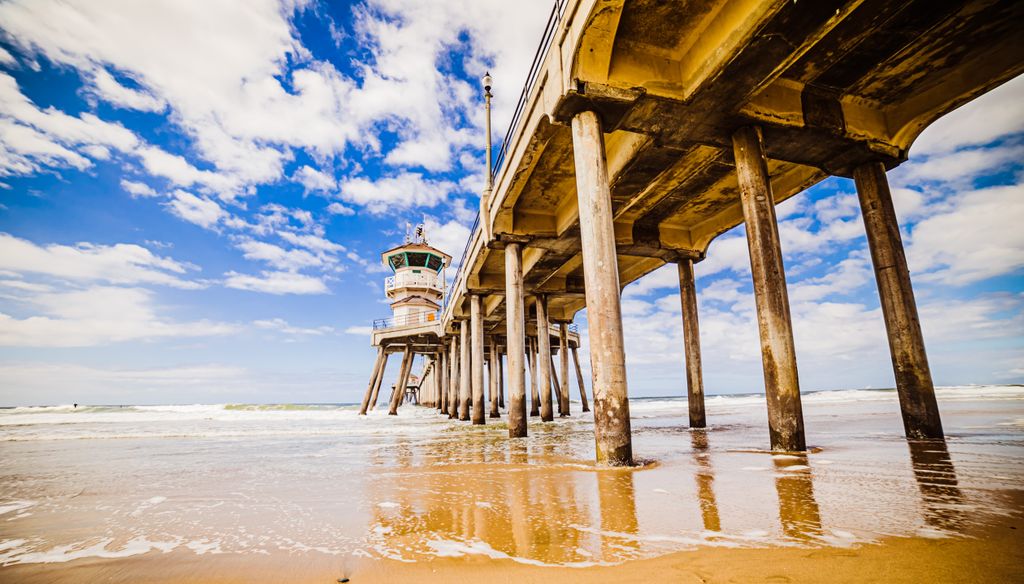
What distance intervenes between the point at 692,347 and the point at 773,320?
5636 millimetres

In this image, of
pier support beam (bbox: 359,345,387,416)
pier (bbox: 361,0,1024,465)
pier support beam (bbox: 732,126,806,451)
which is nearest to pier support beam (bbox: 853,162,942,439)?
pier (bbox: 361,0,1024,465)

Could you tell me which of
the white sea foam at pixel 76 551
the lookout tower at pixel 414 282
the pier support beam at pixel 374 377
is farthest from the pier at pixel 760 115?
the lookout tower at pixel 414 282

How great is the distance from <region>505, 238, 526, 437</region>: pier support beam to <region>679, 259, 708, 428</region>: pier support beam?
4.08 meters

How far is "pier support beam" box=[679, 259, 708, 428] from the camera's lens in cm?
1055

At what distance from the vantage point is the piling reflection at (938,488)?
2.13 metres

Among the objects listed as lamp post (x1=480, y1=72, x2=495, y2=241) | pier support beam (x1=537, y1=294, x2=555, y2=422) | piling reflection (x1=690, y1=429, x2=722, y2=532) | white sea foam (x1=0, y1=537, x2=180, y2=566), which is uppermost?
lamp post (x1=480, y1=72, x2=495, y2=241)

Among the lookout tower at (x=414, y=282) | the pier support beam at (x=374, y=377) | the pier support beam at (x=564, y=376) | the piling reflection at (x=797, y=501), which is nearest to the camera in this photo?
the piling reflection at (x=797, y=501)

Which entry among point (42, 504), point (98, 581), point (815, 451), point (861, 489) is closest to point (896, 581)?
point (861, 489)

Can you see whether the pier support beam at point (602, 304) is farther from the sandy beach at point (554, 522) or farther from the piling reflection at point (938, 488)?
the piling reflection at point (938, 488)

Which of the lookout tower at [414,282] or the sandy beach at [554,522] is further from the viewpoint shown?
the lookout tower at [414,282]

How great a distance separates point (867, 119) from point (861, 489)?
6.69 m

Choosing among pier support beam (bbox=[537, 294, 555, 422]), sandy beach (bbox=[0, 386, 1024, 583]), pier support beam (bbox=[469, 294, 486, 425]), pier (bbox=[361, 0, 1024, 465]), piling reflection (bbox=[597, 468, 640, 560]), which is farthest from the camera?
pier support beam (bbox=[537, 294, 555, 422])

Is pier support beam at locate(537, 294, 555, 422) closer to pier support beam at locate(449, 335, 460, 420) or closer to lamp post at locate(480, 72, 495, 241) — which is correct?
lamp post at locate(480, 72, 495, 241)

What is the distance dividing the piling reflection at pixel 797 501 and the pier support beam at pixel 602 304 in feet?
5.07
